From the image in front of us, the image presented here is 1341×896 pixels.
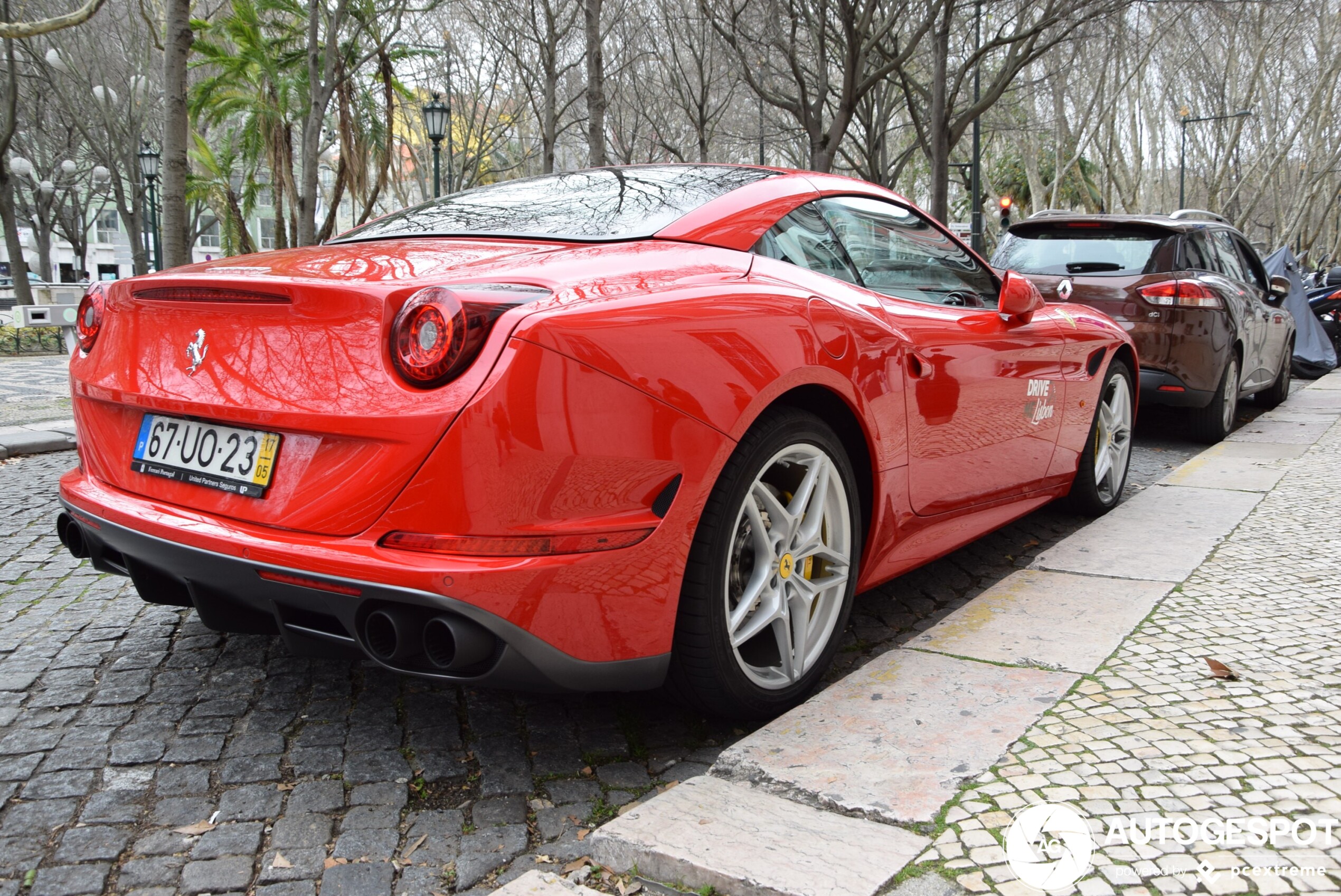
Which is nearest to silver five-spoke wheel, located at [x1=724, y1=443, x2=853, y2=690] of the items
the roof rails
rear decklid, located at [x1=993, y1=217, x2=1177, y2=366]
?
rear decklid, located at [x1=993, y1=217, x2=1177, y2=366]

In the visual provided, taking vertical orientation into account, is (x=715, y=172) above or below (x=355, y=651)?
above

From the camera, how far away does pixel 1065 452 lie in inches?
178

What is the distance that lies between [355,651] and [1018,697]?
5.25 ft

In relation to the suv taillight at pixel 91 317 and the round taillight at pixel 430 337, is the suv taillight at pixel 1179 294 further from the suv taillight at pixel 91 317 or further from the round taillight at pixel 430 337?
the suv taillight at pixel 91 317

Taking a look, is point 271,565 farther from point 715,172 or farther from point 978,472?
point 978,472

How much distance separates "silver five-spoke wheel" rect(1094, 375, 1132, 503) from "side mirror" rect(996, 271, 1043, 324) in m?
1.13

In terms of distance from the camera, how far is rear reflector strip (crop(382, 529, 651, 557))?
7.11ft

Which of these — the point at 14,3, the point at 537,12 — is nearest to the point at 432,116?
the point at 537,12

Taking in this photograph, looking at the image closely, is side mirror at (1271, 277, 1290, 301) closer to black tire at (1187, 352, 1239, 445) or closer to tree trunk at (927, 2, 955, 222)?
black tire at (1187, 352, 1239, 445)

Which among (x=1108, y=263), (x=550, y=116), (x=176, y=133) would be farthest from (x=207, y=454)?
(x=550, y=116)

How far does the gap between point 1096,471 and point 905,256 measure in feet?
6.19

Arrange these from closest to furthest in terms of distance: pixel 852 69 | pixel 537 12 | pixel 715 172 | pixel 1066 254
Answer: pixel 715 172
pixel 1066 254
pixel 852 69
pixel 537 12

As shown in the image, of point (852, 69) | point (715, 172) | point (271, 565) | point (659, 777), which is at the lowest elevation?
point (659, 777)

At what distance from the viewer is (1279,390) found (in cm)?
991
